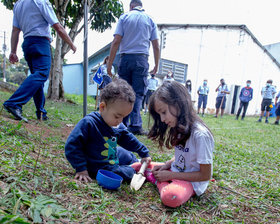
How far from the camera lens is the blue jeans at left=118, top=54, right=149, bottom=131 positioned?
301 centimetres

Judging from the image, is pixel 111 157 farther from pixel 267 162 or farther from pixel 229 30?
pixel 229 30

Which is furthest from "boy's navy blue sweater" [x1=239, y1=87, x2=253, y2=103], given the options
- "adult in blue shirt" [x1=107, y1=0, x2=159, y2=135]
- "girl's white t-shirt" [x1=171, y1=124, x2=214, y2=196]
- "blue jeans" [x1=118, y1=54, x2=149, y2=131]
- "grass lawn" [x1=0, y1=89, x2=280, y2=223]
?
"girl's white t-shirt" [x1=171, y1=124, x2=214, y2=196]

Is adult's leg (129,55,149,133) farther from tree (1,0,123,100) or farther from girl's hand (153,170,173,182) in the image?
tree (1,0,123,100)

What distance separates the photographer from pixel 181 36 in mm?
12039

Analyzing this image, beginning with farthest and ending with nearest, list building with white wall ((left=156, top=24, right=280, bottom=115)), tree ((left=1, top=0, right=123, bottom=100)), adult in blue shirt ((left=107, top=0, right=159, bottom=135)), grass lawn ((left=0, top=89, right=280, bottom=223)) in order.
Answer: building with white wall ((left=156, top=24, right=280, bottom=115))
tree ((left=1, top=0, right=123, bottom=100))
adult in blue shirt ((left=107, top=0, right=159, bottom=135))
grass lawn ((left=0, top=89, right=280, bottom=223))

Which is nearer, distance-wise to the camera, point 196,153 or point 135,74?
point 196,153

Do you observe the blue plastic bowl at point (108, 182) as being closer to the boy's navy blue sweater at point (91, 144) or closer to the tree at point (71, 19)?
the boy's navy blue sweater at point (91, 144)

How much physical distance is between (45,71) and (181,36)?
10.9 metres

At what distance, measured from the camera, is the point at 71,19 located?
306 inches

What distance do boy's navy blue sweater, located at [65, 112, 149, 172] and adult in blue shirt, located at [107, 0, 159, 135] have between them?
1415 millimetres

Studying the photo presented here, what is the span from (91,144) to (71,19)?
7.66 m

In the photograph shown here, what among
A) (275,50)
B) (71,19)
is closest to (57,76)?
(71,19)

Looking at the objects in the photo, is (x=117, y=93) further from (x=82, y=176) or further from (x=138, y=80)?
(x=138, y=80)

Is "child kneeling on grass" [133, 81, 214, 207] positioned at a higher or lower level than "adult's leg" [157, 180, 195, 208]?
higher
